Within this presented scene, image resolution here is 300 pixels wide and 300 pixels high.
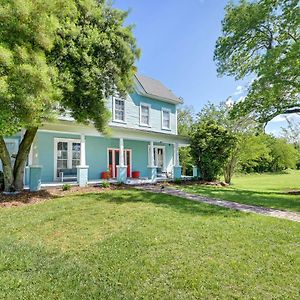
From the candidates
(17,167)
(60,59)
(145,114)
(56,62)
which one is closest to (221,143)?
(145,114)

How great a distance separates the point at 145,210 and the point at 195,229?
2.40 metres

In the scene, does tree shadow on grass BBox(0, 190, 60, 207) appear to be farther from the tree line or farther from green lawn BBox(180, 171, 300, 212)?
the tree line

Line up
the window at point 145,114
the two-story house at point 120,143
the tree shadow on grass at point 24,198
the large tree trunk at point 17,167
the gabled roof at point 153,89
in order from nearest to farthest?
the tree shadow on grass at point 24,198, the large tree trunk at point 17,167, the two-story house at point 120,143, the window at point 145,114, the gabled roof at point 153,89

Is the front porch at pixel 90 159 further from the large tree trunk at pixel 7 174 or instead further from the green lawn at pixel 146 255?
the green lawn at pixel 146 255

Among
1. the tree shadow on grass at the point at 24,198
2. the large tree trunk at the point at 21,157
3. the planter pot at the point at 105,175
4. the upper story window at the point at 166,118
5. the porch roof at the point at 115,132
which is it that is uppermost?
the upper story window at the point at 166,118

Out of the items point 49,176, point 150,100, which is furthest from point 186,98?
point 49,176

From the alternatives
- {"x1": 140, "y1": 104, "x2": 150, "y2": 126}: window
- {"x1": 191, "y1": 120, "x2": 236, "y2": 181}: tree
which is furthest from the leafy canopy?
{"x1": 191, "y1": 120, "x2": 236, "y2": 181}: tree

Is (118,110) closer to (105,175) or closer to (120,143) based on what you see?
(120,143)

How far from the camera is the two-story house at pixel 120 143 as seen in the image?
49.9 feet

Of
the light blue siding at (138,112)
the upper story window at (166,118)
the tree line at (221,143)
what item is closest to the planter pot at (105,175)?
the light blue siding at (138,112)

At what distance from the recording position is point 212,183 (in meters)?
20.2

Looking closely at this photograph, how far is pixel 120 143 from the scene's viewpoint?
16984 millimetres

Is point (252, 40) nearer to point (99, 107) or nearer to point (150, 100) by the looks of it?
point (150, 100)

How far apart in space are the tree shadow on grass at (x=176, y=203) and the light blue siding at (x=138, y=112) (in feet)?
27.9
